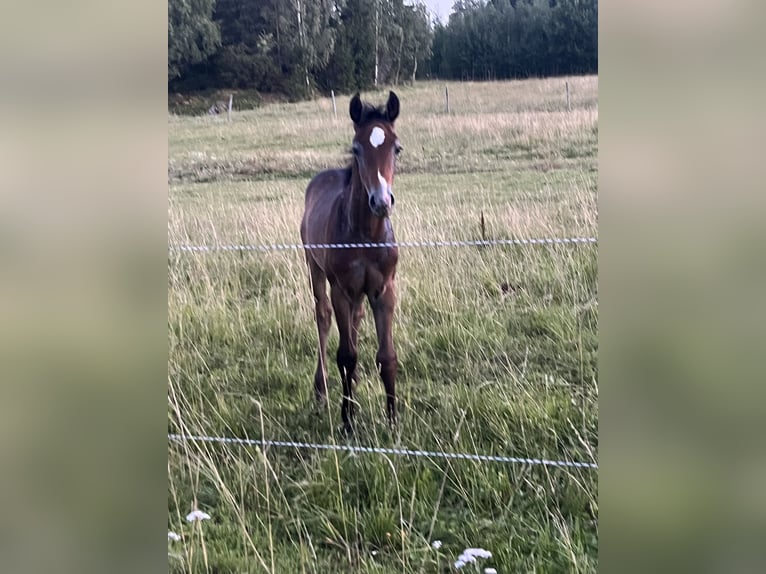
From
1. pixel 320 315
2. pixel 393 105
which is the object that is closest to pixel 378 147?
pixel 393 105

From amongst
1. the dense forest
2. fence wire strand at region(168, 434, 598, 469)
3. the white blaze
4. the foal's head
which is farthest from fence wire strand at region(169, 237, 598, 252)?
fence wire strand at region(168, 434, 598, 469)

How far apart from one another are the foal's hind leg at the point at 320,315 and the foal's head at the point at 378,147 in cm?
30

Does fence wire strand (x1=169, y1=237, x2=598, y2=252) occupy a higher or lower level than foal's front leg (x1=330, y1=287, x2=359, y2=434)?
higher

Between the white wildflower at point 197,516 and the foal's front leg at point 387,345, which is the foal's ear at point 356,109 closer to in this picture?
the foal's front leg at point 387,345

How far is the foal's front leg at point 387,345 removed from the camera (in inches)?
89.5

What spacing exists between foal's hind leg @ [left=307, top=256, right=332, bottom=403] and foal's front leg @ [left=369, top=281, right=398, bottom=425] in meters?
0.18

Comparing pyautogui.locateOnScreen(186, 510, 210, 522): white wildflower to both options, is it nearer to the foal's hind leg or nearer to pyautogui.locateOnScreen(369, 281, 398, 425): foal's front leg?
the foal's hind leg

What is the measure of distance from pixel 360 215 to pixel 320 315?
1.17ft

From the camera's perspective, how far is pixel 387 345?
2.28 meters

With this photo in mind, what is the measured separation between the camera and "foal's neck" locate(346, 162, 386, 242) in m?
2.29

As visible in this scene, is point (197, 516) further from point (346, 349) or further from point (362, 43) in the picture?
point (362, 43)

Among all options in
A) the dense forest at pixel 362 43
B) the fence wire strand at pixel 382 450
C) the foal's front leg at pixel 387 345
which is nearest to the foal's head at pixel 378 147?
the dense forest at pixel 362 43

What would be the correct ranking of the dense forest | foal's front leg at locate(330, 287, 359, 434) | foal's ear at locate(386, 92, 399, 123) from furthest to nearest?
foal's front leg at locate(330, 287, 359, 434) → foal's ear at locate(386, 92, 399, 123) → the dense forest
